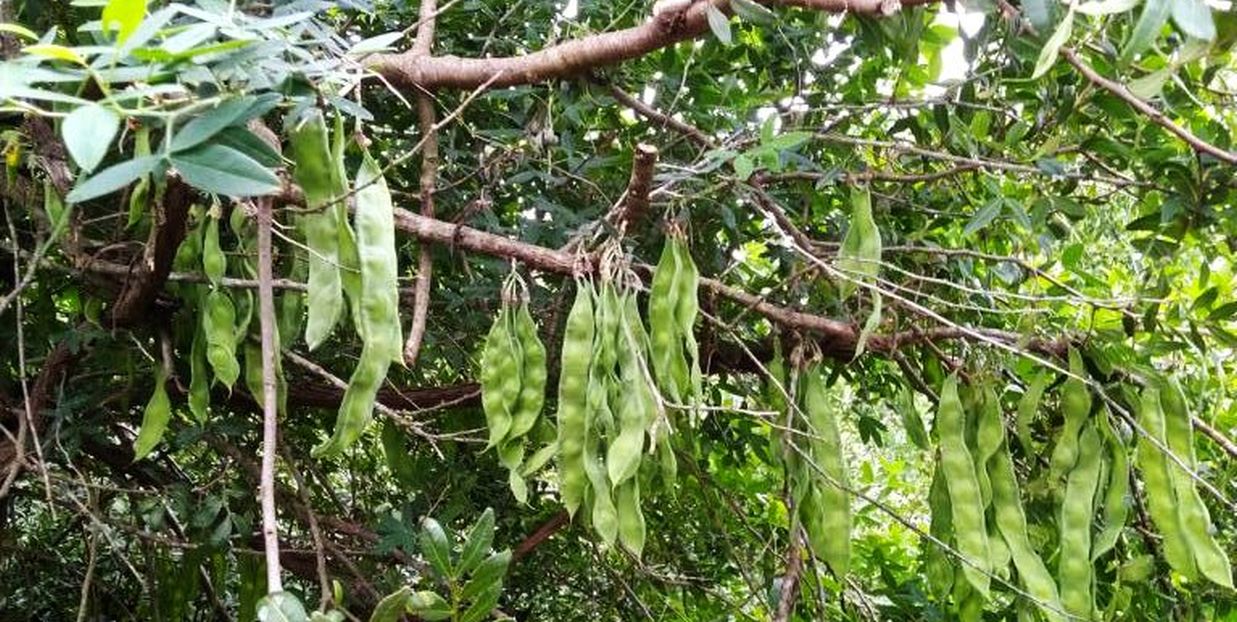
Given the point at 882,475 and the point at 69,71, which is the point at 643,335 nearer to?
the point at 69,71

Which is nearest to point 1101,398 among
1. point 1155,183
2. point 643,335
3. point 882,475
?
point 1155,183

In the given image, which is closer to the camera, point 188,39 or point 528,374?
point 188,39

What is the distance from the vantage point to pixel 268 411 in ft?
3.14

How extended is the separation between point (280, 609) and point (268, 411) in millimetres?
197

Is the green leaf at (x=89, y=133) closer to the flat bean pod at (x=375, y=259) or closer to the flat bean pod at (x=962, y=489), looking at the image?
the flat bean pod at (x=375, y=259)

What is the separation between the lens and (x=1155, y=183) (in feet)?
5.48

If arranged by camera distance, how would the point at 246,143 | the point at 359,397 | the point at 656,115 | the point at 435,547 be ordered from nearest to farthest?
1. the point at 246,143
2. the point at 435,547
3. the point at 359,397
4. the point at 656,115

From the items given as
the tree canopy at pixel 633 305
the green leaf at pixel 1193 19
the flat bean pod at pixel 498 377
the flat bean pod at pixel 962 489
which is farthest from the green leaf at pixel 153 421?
the green leaf at pixel 1193 19

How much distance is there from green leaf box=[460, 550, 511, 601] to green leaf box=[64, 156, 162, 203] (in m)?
0.45

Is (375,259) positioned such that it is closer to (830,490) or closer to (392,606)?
(392,606)

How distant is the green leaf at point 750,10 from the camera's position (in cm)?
133

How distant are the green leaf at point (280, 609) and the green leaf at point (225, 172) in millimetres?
267

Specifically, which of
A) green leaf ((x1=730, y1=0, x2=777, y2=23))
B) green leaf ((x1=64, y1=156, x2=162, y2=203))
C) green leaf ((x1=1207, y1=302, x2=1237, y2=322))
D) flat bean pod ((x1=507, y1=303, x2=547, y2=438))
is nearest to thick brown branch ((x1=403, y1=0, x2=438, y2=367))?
flat bean pod ((x1=507, y1=303, x2=547, y2=438))

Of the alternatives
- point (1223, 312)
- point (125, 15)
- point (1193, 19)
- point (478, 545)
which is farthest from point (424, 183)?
point (1223, 312)
